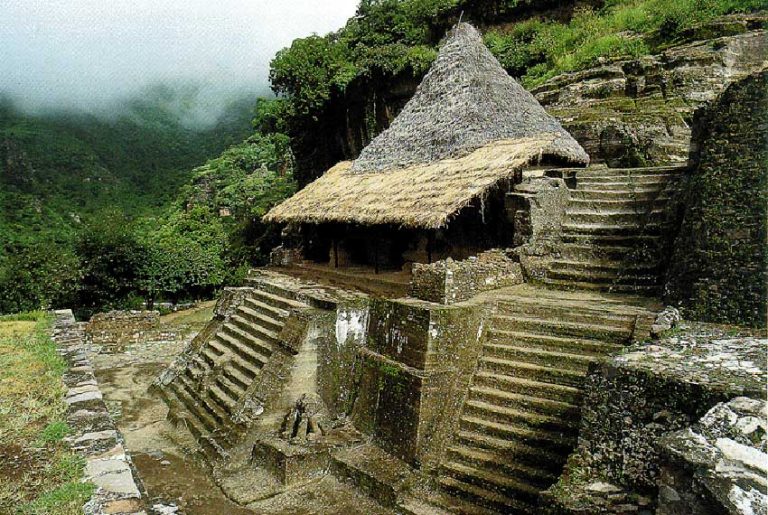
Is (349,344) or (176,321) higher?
(349,344)

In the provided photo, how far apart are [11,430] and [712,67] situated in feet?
48.5

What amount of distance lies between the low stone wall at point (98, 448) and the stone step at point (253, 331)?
3167 millimetres

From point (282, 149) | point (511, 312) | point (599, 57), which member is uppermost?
point (599, 57)

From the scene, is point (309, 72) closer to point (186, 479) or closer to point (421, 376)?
point (186, 479)

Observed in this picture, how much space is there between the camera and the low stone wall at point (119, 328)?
1501 cm

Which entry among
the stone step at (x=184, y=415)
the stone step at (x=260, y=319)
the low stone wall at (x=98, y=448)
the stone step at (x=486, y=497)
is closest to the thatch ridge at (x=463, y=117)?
the stone step at (x=260, y=319)

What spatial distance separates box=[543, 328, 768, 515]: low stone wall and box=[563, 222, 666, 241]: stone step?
419cm

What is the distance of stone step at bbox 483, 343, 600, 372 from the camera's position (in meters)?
6.45

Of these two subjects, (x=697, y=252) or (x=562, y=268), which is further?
(x=562, y=268)

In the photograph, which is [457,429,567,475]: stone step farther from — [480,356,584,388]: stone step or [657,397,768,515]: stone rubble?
[657,397,768,515]: stone rubble

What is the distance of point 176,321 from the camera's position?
62.7 ft

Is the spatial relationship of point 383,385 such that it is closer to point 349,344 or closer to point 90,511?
point 349,344

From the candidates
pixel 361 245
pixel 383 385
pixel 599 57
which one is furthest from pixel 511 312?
pixel 599 57

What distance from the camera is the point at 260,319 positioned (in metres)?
10.8
